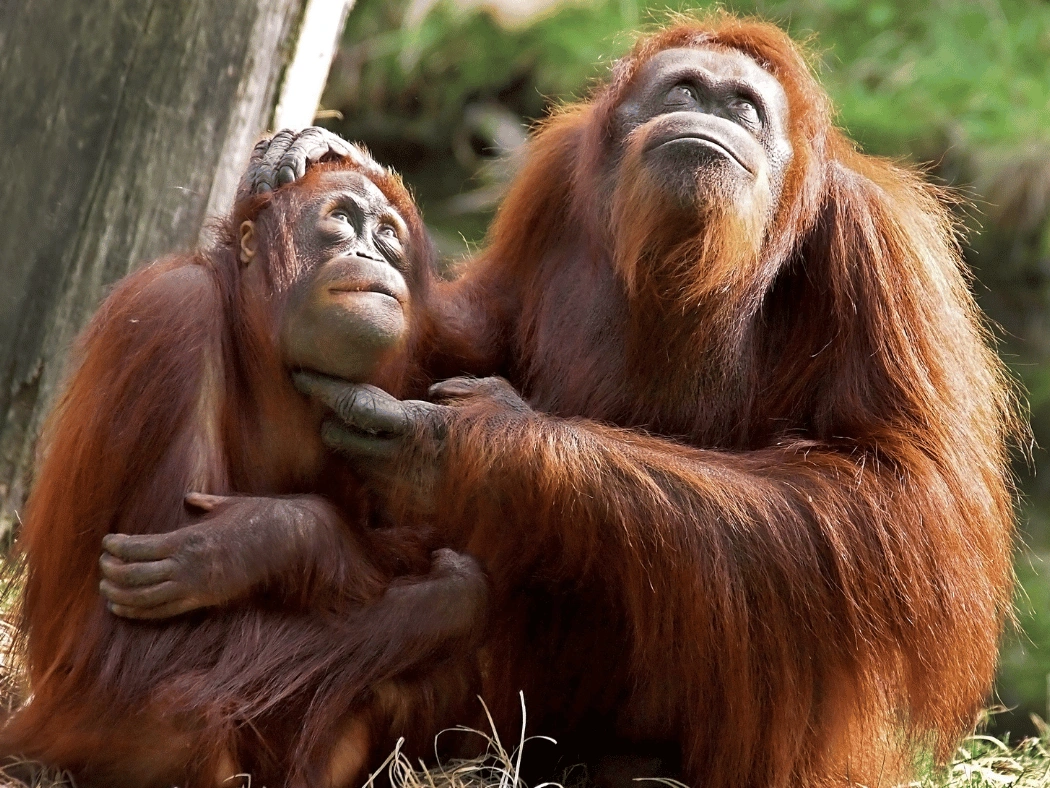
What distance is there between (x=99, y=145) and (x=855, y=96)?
4.95 meters

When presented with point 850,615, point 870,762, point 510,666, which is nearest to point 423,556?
point 510,666

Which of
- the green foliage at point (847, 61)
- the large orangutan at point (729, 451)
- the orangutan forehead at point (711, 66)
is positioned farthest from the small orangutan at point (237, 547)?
the green foliage at point (847, 61)

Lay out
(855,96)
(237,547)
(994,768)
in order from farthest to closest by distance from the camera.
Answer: (855,96), (994,768), (237,547)

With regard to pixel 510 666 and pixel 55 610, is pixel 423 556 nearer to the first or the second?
pixel 510 666

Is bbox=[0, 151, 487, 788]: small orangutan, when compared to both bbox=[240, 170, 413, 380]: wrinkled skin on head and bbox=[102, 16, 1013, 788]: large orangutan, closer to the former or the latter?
bbox=[240, 170, 413, 380]: wrinkled skin on head

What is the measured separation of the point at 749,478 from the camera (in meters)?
3.12

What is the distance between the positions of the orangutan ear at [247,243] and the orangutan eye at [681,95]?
107 centimetres

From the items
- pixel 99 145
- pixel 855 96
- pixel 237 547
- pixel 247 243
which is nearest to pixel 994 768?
pixel 237 547

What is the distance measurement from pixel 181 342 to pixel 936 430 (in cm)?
174

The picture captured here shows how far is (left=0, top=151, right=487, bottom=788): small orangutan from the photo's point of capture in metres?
2.95

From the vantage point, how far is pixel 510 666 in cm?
339

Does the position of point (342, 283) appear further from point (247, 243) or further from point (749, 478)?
point (749, 478)

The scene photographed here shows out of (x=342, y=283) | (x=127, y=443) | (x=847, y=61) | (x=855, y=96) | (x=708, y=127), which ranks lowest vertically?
(x=127, y=443)

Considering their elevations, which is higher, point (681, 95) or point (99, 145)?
point (681, 95)
